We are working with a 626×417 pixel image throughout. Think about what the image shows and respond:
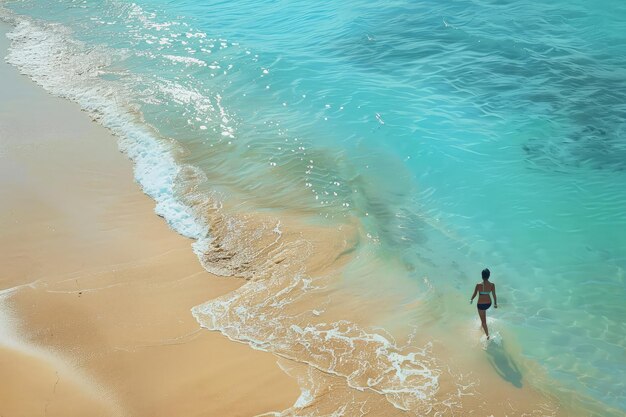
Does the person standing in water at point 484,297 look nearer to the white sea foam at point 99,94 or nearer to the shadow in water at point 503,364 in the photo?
the shadow in water at point 503,364

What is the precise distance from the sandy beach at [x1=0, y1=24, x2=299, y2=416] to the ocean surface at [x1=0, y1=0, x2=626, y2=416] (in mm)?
489

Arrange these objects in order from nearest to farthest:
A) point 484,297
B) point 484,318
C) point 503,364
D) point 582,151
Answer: point 503,364 < point 484,297 < point 484,318 < point 582,151

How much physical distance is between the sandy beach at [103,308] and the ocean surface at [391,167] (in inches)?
19.3

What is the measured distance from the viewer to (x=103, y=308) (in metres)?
9.36

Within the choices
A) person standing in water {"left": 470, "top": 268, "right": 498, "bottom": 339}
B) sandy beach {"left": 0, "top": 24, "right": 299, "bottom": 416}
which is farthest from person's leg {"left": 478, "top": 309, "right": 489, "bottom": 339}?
sandy beach {"left": 0, "top": 24, "right": 299, "bottom": 416}

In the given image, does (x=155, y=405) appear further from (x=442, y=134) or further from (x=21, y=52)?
(x=21, y=52)

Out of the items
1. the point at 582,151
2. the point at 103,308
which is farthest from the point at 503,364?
the point at 582,151

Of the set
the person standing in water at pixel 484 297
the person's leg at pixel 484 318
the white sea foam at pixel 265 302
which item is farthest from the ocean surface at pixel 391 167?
the person standing in water at pixel 484 297

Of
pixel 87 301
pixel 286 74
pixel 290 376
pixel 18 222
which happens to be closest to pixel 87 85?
pixel 286 74

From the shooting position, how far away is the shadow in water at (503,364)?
26.3ft

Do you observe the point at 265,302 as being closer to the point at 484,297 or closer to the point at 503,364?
the point at 484,297

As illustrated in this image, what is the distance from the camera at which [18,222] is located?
1155 centimetres

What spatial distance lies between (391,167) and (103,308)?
22.2ft

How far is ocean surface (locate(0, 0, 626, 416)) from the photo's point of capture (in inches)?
343
